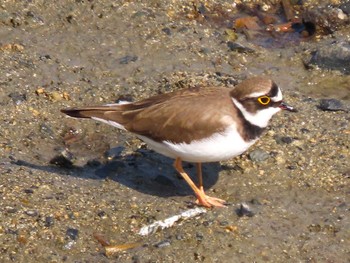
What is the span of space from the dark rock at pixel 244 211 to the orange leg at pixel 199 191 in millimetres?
168

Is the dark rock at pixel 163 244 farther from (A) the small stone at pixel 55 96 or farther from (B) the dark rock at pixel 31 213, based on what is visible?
(A) the small stone at pixel 55 96

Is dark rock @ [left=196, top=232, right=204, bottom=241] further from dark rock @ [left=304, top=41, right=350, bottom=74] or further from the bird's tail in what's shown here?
dark rock @ [left=304, top=41, right=350, bottom=74]

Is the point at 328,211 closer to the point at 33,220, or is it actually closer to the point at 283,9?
the point at 33,220

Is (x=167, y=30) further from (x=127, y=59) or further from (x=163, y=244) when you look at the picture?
(x=163, y=244)

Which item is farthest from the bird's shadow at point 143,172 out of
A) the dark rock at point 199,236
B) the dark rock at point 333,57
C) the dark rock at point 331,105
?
the dark rock at point 333,57

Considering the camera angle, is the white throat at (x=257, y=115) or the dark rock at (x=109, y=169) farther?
the dark rock at (x=109, y=169)

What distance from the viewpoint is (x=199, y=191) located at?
7484 millimetres

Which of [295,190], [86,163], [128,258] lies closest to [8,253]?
[128,258]

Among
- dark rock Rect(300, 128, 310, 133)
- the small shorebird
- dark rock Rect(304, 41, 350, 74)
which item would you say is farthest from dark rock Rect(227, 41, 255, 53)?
the small shorebird

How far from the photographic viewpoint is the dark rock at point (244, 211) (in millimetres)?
7223

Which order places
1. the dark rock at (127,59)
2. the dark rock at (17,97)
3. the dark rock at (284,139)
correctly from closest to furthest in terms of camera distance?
1. the dark rock at (284,139)
2. the dark rock at (17,97)
3. the dark rock at (127,59)

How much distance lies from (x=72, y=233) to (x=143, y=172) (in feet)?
4.05

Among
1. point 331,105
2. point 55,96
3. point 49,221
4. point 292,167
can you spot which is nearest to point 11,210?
point 49,221

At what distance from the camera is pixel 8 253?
6672mm
